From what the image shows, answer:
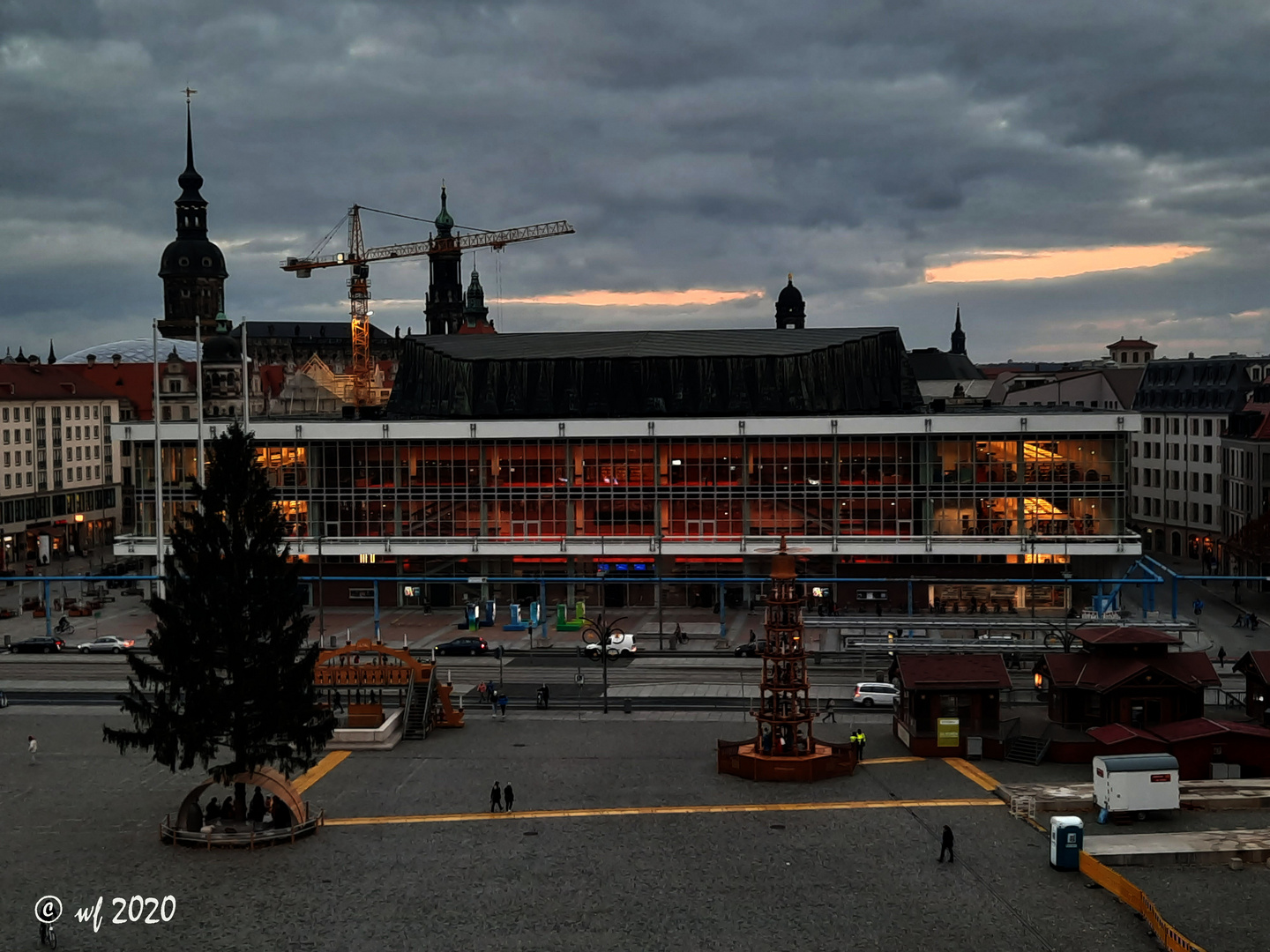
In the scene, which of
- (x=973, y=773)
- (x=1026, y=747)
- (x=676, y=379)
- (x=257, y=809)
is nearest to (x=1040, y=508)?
(x=676, y=379)

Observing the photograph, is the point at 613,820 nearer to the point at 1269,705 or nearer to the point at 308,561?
the point at 1269,705

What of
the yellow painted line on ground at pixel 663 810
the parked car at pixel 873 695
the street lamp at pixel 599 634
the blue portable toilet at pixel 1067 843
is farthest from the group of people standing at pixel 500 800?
the street lamp at pixel 599 634

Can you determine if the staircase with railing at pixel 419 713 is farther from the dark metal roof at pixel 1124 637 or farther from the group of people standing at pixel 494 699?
the dark metal roof at pixel 1124 637

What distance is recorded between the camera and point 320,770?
179 ft

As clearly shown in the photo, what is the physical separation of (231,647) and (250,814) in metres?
6.19

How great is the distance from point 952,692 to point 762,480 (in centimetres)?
4812

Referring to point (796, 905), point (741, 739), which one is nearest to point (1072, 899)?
point (796, 905)

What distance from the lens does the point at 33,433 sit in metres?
142

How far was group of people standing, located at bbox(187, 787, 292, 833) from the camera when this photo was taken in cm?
4469

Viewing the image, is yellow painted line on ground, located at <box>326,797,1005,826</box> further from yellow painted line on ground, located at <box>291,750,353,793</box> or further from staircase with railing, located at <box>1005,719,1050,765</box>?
staircase with railing, located at <box>1005,719,1050,765</box>

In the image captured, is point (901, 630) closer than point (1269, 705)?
No

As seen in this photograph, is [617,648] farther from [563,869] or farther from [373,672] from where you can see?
[563,869]

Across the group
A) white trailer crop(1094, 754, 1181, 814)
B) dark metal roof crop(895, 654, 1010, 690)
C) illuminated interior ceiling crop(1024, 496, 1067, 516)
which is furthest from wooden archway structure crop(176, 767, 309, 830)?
illuminated interior ceiling crop(1024, 496, 1067, 516)

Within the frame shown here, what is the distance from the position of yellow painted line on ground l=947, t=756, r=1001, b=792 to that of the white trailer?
215 inches
